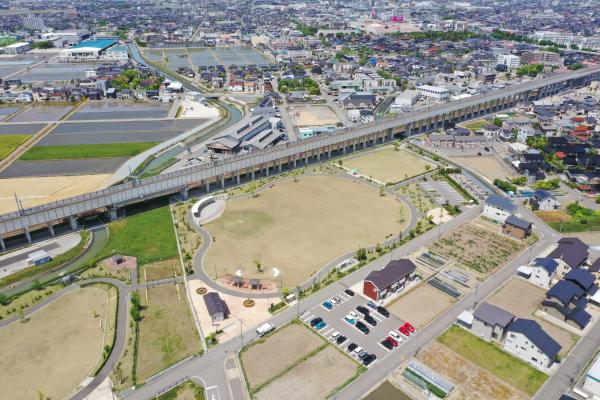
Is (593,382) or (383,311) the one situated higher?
(593,382)

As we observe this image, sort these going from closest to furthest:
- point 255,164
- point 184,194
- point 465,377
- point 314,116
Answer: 1. point 465,377
2. point 184,194
3. point 255,164
4. point 314,116

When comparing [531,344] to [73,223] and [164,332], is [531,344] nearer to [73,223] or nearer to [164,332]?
[164,332]

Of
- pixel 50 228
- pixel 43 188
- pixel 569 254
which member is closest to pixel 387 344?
pixel 569 254

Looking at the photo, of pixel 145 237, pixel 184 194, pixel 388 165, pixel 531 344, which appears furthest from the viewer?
pixel 388 165

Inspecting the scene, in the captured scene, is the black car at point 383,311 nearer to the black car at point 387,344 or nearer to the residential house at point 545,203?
the black car at point 387,344

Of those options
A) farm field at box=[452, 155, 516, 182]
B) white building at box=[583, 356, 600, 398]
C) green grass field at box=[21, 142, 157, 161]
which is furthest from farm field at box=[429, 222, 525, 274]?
green grass field at box=[21, 142, 157, 161]

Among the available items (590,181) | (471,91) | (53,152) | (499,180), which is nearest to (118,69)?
(53,152)

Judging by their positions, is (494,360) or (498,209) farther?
(498,209)
